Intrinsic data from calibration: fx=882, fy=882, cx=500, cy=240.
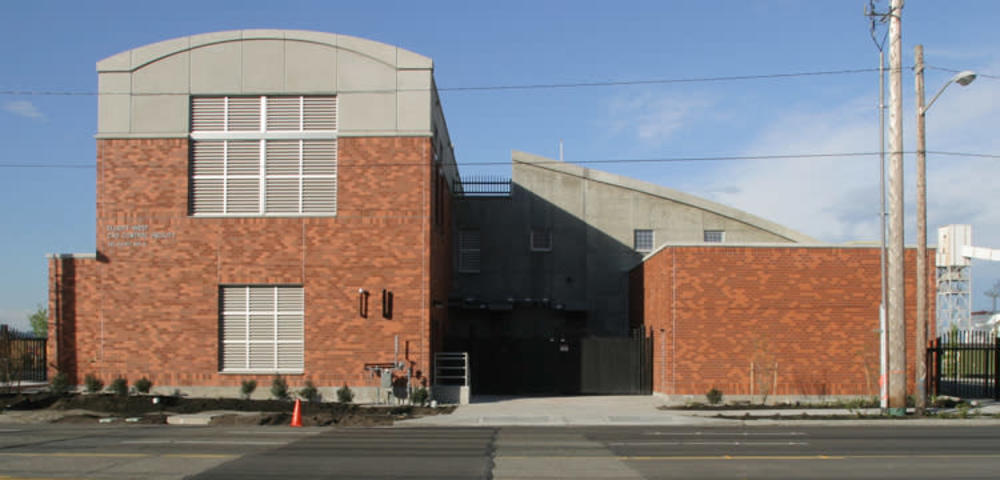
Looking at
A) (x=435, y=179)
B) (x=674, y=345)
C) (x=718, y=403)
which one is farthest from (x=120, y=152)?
(x=718, y=403)

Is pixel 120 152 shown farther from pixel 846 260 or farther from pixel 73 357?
pixel 846 260

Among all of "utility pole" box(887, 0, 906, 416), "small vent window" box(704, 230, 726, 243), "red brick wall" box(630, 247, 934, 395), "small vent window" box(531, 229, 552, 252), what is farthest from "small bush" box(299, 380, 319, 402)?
"small vent window" box(704, 230, 726, 243)

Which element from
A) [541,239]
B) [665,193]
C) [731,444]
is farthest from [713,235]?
[731,444]

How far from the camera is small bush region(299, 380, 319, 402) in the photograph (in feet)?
89.1

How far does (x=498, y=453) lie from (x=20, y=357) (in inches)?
847

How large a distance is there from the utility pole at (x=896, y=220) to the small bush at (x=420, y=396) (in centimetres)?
1306

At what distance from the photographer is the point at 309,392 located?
2717 cm

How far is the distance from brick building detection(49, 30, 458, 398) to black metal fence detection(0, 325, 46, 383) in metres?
2.09

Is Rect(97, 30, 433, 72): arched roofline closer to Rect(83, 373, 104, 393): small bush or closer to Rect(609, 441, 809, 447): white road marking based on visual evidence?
Rect(83, 373, 104, 393): small bush

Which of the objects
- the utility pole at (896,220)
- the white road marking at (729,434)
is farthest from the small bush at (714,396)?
the white road marking at (729,434)

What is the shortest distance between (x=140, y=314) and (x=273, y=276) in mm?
4405

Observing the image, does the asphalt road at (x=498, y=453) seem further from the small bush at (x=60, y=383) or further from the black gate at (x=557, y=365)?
the black gate at (x=557, y=365)

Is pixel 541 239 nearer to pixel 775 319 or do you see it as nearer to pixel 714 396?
pixel 775 319

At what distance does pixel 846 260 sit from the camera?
27719 millimetres
